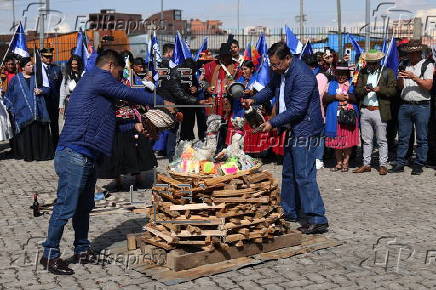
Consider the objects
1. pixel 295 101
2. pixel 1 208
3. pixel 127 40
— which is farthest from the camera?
pixel 127 40

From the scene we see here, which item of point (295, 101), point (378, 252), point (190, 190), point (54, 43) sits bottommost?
point (378, 252)

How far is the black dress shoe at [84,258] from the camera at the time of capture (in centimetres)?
590

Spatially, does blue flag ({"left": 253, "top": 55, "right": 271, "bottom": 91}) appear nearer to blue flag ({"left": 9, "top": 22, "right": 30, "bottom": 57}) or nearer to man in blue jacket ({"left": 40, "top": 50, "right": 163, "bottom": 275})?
man in blue jacket ({"left": 40, "top": 50, "right": 163, "bottom": 275})

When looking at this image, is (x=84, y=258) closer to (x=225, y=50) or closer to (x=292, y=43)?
(x=225, y=50)

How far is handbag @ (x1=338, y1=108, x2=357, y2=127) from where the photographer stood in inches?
424

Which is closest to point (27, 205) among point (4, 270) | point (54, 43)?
point (4, 270)

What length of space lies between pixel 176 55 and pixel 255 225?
800cm

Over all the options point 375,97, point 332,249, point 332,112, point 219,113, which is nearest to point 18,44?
point 219,113

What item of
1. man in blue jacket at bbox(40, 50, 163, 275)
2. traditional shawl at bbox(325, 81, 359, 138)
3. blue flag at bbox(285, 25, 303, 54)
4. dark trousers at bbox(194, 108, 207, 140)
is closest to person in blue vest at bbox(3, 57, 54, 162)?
dark trousers at bbox(194, 108, 207, 140)

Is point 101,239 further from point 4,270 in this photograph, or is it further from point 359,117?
point 359,117

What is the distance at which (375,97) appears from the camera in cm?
1058

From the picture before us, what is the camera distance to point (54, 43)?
25422mm

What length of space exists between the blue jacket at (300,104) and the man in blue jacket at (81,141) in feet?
5.47

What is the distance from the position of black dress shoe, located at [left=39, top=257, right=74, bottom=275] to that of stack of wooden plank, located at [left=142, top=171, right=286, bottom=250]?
823mm
